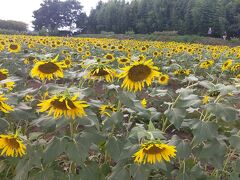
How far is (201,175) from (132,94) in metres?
0.73

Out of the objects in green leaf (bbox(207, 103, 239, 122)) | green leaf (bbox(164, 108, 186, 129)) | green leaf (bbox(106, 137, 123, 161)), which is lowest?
green leaf (bbox(106, 137, 123, 161))

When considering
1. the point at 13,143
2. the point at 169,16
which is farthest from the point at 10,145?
the point at 169,16

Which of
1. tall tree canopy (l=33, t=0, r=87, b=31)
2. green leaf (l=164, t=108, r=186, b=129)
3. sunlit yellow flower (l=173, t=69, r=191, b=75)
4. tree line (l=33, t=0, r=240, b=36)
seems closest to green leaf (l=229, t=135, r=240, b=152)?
green leaf (l=164, t=108, r=186, b=129)

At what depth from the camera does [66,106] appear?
2078 millimetres

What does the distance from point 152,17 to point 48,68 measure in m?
→ 42.1

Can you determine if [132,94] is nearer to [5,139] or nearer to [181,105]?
[181,105]

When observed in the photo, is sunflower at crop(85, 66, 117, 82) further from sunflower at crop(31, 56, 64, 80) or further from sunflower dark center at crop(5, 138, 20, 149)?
sunflower dark center at crop(5, 138, 20, 149)

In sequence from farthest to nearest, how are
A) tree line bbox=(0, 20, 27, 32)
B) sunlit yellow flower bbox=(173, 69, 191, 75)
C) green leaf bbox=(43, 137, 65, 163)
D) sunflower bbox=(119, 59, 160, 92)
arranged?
tree line bbox=(0, 20, 27, 32)
sunlit yellow flower bbox=(173, 69, 191, 75)
sunflower bbox=(119, 59, 160, 92)
green leaf bbox=(43, 137, 65, 163)

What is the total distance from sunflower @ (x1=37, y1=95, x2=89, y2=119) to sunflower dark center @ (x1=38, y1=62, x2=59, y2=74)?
600 mm

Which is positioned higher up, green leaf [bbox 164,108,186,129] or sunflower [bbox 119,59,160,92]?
sunflower [bbox 119,59,160,92]

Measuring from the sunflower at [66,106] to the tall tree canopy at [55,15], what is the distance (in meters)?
53.9

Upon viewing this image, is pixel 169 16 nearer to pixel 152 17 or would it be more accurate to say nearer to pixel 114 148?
pixel 152 17

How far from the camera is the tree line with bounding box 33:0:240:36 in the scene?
37.9 meters

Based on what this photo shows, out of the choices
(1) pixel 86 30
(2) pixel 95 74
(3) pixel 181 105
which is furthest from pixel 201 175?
(1) pixel 86 30
